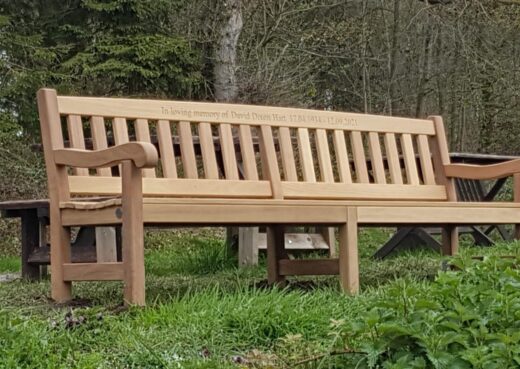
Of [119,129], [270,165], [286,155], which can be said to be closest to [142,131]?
[119,129]

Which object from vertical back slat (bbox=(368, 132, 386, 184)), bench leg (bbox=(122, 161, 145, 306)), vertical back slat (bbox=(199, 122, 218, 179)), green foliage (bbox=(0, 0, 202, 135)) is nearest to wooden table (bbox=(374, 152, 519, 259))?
vertical back slat (bbox=(368, 132, 386, 184))

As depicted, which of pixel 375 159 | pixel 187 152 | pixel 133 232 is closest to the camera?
pixel 133 232

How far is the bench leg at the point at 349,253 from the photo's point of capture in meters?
4.00

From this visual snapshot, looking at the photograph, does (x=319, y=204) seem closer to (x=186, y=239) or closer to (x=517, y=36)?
(x=186, y=239)

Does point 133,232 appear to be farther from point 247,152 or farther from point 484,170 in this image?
point 484,170

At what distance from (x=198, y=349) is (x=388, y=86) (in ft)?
44.8

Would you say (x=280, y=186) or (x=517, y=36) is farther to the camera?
(x=517, y=36)

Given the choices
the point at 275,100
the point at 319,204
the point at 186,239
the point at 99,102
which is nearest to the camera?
the point at 319,204

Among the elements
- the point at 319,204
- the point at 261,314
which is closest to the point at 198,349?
the point at 261,314

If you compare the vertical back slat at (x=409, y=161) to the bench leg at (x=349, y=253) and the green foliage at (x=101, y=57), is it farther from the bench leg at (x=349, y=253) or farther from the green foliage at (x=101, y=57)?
the green foliage at (x=101, y=57)

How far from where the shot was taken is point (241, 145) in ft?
15.7

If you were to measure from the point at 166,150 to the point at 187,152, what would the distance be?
12 centimetres

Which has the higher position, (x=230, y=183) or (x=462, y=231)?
(x=230, y=183)

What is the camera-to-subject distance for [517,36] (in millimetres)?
15719
